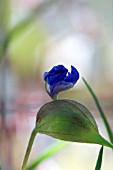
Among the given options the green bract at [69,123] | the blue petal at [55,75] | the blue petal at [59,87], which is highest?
the blue petal at [55,75]

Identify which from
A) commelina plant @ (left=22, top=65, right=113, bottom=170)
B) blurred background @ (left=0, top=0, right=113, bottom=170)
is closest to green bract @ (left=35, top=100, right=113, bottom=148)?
commelina plant @ (left=22, top=65, right=113, bottom=170)

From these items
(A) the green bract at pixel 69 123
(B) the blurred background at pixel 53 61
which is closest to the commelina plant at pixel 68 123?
(A) the green bract at pixel 69 123

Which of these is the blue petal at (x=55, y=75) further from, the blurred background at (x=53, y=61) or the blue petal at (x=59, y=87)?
the blurred background at (x=53, y=61)

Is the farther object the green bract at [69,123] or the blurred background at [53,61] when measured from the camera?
the blurred background at [53,61]

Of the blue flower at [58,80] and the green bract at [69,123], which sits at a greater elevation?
the blue flower at [58,80]

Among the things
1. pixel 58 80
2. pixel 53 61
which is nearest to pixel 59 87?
pixel 58 80

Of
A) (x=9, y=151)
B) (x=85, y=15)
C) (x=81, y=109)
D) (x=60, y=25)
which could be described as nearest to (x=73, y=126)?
(x=81, y=109)

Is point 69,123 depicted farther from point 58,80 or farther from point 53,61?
point 53,61
